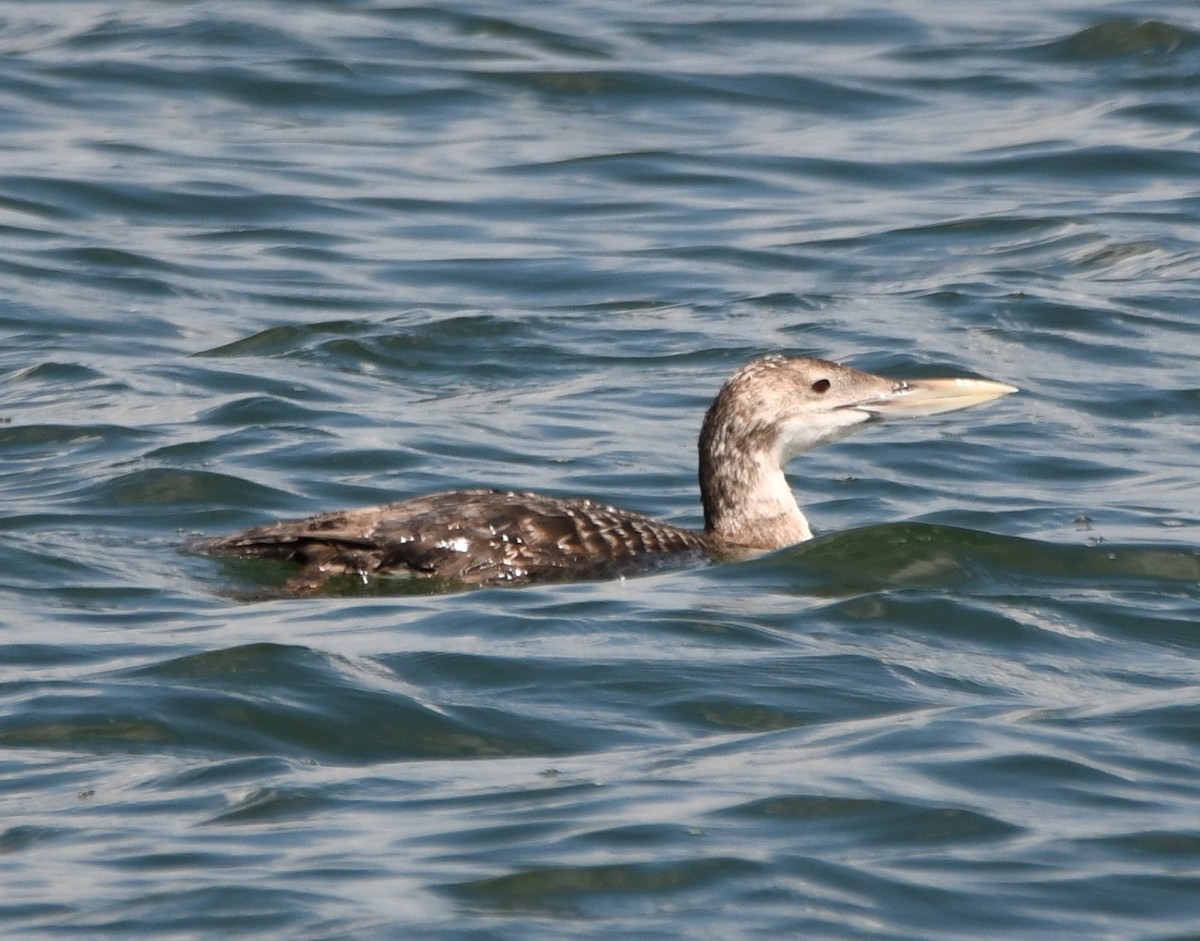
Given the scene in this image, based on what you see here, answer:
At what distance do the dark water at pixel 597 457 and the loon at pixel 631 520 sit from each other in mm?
178


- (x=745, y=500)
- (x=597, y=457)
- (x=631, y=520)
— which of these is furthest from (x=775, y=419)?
(x=597, y=457)

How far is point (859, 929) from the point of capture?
521cm

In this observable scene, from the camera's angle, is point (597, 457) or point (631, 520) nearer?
point (631, 520)

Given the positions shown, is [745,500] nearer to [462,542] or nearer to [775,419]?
[775,419]

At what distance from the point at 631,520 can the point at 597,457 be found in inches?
76.6

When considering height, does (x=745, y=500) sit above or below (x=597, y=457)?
above

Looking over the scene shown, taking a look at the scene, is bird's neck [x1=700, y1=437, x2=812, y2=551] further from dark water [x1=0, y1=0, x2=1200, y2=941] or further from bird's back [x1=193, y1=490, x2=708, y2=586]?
bird's back [x1=193, y1=490, x2=708, y2=586]

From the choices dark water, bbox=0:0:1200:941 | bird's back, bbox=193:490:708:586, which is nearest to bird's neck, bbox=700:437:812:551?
dark water, bbox=0:0:1200:941

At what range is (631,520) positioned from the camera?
8570mm

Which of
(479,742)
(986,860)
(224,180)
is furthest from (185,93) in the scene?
(986,860)

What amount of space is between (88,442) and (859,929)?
19.1 ft

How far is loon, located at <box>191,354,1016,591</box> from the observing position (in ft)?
26.8

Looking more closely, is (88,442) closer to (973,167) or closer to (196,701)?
A: (196,701)

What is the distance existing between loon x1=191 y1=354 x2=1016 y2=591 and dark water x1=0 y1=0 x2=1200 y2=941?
0.18 meters
